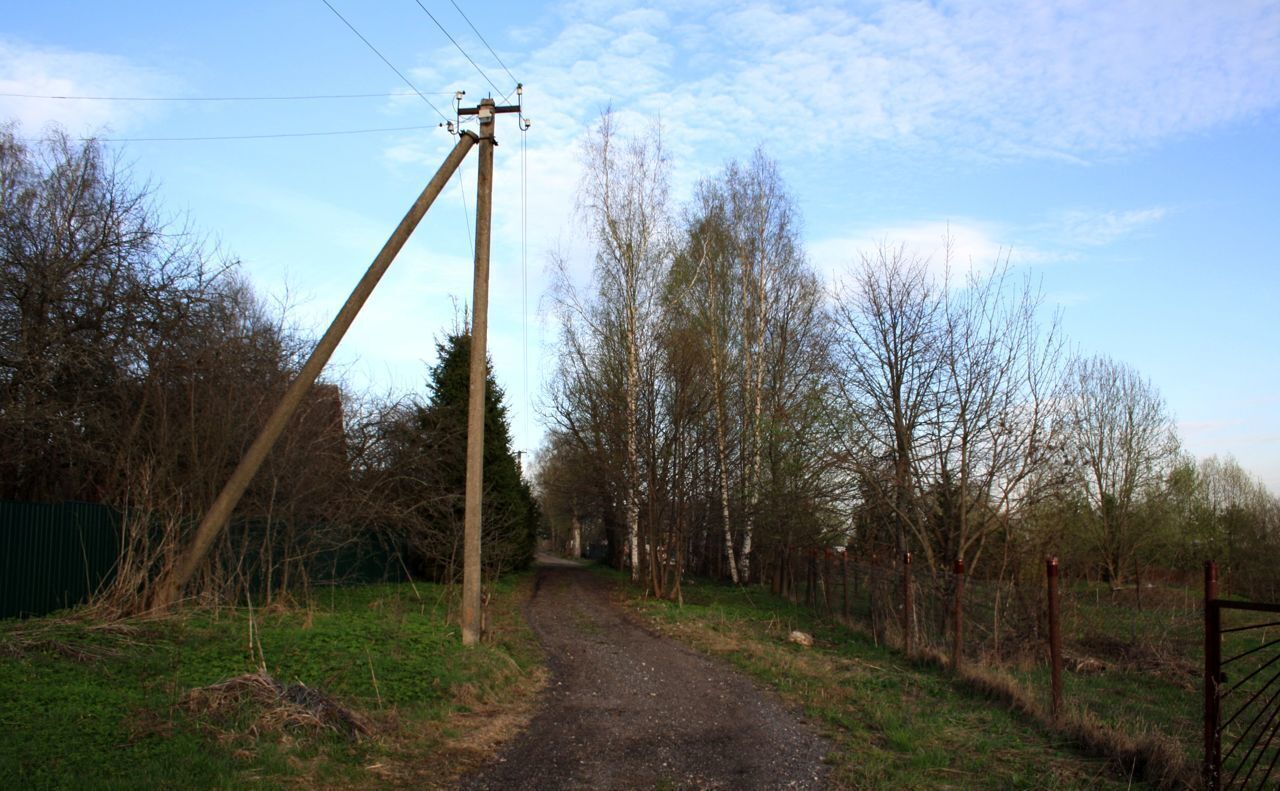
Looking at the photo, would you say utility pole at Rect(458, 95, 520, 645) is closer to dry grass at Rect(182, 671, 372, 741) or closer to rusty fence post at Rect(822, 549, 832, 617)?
dry grass at Rect(182, 671, 372, 741)

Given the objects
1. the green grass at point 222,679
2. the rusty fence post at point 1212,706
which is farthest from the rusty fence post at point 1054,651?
the green grass at point 222,679

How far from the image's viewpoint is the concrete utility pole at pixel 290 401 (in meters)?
9.66

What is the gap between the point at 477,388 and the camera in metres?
11.5

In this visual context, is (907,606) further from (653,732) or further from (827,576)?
(653,732)

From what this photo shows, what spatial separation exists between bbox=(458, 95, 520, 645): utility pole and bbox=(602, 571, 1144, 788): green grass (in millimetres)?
3552

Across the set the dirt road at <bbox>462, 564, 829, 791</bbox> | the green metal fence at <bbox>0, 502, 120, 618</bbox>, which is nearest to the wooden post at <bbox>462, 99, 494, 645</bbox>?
the dirt road at <bbox>462, 564, 829, 791</bbox>

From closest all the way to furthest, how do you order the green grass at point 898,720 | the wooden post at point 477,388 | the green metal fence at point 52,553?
the green grass at point 898,720 < the green metal fence at point 52,553 < the wooden post at point 477,388

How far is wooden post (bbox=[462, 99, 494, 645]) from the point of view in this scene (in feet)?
37.0

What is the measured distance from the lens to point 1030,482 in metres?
14.1

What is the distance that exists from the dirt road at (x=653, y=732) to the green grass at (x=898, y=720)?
1.18 feet

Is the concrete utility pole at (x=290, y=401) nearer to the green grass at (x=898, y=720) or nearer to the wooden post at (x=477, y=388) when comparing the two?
the wooden post at (x=477, y=388)

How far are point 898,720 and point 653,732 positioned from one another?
2.25 meters

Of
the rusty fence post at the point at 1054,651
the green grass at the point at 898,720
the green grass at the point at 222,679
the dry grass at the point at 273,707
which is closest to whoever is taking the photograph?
the green grass at the point at 222,679

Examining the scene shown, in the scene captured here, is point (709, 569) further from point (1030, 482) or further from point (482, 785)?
point (482, 785)
